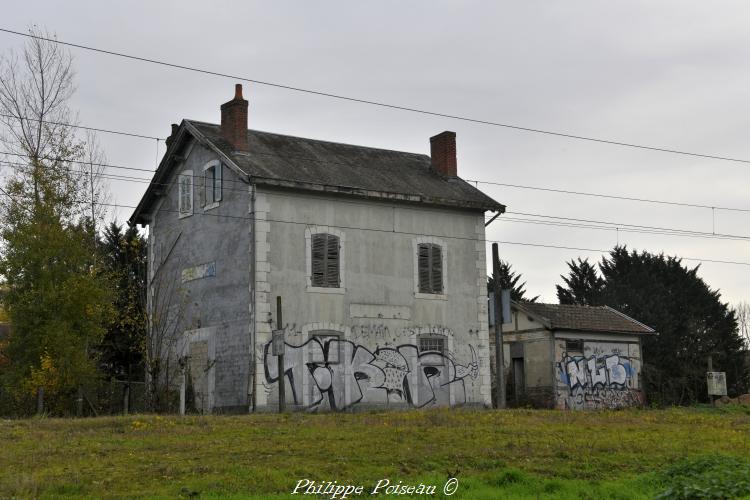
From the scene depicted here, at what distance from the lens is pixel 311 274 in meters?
27.2

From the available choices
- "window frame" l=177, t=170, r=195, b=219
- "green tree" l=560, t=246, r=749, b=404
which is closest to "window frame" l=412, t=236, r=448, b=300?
"window frame" l=177, t=170, r=195, b=219

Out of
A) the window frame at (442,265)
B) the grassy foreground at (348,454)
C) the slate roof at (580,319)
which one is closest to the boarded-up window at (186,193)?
the window frame at (442,265)

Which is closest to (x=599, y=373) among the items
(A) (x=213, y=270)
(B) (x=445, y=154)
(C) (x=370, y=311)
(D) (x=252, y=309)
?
(B) (x=445, y=154)

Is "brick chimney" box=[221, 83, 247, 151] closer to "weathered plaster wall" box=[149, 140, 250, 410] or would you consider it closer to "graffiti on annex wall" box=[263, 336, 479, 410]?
"weathered plaster wall" box=[149, 140, 250, 410]

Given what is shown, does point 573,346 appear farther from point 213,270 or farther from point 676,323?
point 213,270

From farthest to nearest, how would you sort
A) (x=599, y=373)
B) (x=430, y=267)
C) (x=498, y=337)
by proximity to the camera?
(x=599, y=373) < (x=430, y=267) < (x=498, y=337)

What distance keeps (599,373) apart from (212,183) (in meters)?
15.2

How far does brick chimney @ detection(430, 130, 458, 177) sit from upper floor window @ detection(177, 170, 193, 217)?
829 cm

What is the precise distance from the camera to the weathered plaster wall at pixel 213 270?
26750 millimetres

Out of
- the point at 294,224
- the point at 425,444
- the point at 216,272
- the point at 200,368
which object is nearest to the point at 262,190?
the point at 294,224

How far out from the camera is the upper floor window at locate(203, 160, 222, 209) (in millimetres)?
28484

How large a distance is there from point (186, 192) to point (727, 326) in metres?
26.1

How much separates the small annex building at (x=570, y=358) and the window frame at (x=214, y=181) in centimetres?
1128
